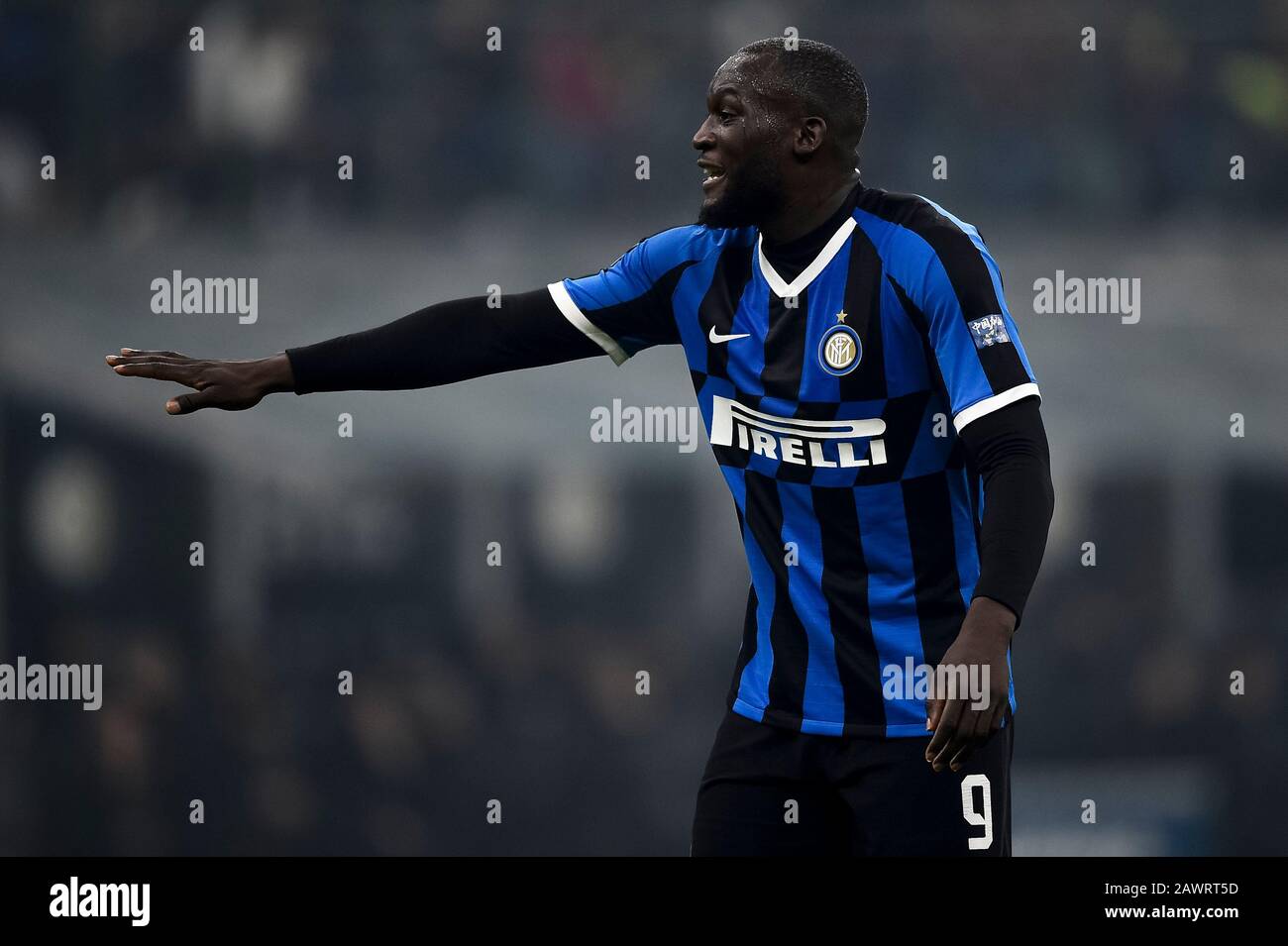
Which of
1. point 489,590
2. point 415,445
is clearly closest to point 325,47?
point 415,445

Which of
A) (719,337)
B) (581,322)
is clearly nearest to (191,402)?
(581,322)

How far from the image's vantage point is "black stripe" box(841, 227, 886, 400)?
2.58 m

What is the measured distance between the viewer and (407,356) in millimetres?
2869

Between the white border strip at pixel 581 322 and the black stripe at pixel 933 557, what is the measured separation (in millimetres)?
670

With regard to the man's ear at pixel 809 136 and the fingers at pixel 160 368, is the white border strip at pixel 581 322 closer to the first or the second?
the man's ear at pixel 809 136

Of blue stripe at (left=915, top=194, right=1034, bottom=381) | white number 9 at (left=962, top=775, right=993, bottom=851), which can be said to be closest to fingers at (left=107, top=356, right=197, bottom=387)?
blue stripe at (left=915, top=194, right=1034, bottom=381)

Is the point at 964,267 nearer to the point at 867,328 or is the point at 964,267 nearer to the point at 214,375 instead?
the point at 867,328

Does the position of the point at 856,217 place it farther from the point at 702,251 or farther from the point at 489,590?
the point at 489,590

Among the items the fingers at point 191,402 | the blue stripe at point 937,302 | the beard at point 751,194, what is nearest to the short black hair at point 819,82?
the beard at point 751,194

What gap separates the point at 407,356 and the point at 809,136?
868 millimetres

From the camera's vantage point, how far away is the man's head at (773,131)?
2.71 m

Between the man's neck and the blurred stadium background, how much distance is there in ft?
13.6

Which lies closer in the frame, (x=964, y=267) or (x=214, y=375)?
(x=964, y=267)

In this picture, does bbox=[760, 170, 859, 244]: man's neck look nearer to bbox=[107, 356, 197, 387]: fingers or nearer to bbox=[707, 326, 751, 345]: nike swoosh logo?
bbox=[707, 326, 751, 345]: nike swoosh logo
